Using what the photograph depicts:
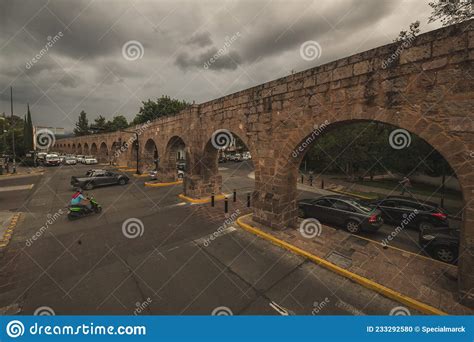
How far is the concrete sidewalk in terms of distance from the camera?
171 inches

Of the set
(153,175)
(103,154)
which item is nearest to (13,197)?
(153,175)

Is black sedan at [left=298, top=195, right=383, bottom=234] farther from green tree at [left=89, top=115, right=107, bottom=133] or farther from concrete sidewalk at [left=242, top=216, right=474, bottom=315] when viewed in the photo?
green tree at [left=89, top=115, right=107, bottom=133]

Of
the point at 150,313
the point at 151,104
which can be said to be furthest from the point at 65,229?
the point at 151,104

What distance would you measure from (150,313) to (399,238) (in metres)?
8.32

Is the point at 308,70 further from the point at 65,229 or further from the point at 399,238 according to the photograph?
the point at 65,229

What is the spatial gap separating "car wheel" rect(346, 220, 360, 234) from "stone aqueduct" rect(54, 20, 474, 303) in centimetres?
202

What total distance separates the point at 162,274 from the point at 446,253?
793cm

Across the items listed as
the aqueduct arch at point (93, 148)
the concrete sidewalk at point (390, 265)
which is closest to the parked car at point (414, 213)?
the concrete sidewalk at point (390, 265)

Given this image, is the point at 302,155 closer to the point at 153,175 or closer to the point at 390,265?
the point at 390,265

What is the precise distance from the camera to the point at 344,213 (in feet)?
25.9

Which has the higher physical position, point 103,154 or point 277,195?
point 103,154

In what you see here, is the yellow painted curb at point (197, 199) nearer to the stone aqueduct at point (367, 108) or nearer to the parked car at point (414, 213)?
the stone aqueduct at point (367, 108)

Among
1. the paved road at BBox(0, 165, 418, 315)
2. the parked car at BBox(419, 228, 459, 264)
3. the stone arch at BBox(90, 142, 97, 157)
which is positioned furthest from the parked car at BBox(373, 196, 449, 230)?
the stone arch at BBox(90, 142, 97, 157)

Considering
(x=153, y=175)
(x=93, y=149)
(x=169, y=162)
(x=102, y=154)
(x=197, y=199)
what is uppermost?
(x=93, y=149)
